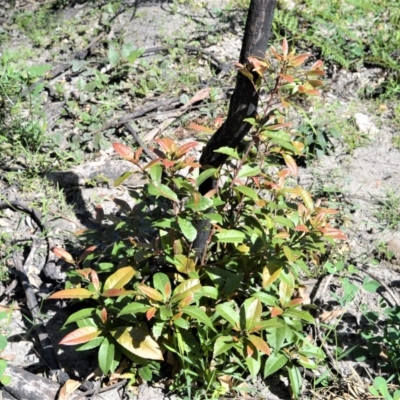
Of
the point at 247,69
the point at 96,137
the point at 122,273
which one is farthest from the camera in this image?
the point at 96,137

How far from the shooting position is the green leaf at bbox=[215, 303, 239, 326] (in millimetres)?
2533

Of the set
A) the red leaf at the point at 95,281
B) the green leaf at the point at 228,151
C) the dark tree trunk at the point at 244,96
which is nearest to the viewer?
the dark tree trunk at the point at 244,96

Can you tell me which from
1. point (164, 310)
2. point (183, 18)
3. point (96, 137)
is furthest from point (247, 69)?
point (183, 18)

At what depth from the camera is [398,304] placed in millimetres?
3127

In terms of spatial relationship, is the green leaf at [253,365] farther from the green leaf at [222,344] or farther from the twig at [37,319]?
the twig at [37,319]

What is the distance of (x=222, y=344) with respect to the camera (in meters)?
2.53

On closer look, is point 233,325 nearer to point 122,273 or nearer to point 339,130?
point 122,273

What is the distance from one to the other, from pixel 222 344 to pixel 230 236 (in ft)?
1.57

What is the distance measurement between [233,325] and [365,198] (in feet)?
5.36

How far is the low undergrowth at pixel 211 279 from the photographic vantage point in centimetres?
251

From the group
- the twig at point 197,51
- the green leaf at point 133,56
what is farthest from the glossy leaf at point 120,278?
the twig at point 197,51

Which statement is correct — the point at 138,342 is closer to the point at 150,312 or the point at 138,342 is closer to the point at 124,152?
the point at 150,312

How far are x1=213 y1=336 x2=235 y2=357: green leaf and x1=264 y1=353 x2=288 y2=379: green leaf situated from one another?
0.76 feet

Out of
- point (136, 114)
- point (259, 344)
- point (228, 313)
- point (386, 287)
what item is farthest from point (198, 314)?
point (136, 114)
